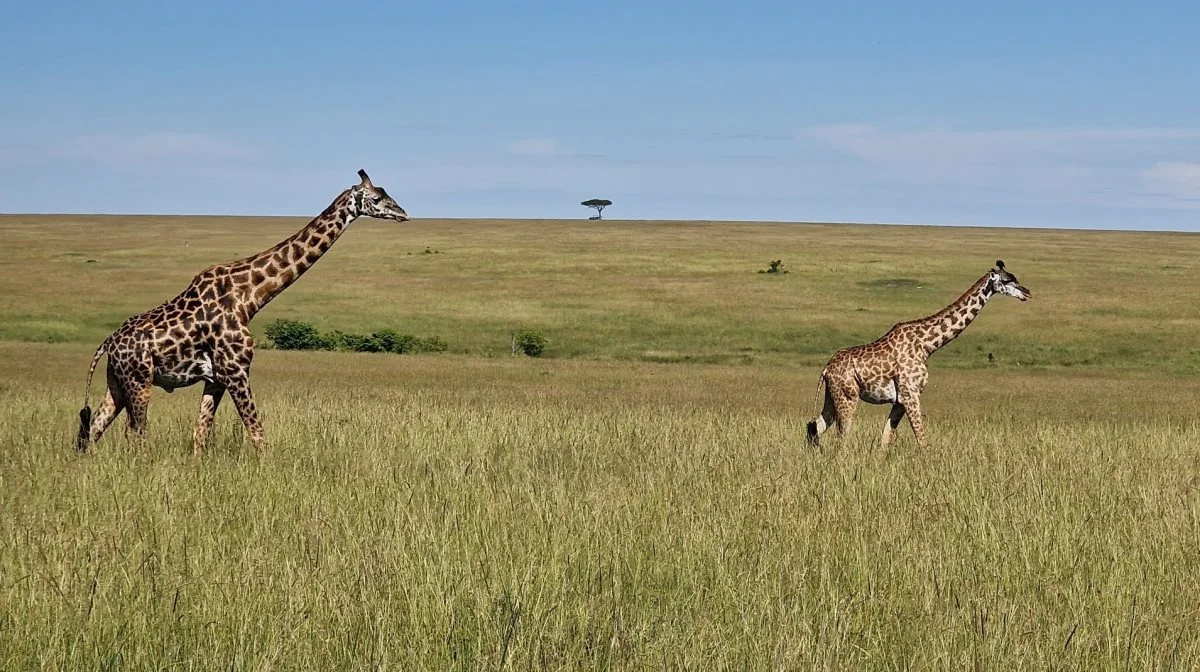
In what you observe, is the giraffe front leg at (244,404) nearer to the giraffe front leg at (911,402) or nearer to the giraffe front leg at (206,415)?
the giraffe front leg at (206,415)

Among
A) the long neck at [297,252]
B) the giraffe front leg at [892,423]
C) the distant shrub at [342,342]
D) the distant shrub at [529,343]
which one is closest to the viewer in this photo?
the long neck at [297,252]

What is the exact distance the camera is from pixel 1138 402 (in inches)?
1000

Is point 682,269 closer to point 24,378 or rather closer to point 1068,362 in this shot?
Result: point 1068,362

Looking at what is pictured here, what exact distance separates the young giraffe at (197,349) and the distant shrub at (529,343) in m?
32.9

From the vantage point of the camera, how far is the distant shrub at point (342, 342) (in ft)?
137

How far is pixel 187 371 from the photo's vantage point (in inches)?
424

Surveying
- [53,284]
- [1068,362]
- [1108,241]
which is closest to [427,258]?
[53,284]

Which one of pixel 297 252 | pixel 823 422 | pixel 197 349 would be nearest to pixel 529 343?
pixel 823 422

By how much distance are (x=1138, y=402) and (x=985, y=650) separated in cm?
2246

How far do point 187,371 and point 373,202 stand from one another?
2.14 m

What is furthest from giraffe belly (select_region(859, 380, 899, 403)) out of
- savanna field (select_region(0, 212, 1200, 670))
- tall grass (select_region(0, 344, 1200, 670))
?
tall grass (select_region(0, 344, 1200, 670))

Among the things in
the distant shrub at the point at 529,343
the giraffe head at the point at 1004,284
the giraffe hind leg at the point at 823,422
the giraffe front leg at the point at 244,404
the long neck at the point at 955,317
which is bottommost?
the distant shrub at the point at 529,343

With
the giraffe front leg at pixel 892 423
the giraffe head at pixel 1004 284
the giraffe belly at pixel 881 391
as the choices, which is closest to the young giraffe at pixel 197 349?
the giraffe belly at pixel 881 391

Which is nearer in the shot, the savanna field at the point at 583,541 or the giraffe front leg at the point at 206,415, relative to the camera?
the savanna field at the point at 583,541
